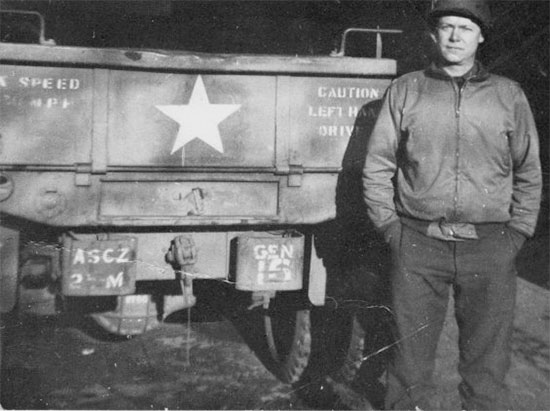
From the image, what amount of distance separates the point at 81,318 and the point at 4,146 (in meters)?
2.04

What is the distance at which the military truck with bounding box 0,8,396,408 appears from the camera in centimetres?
279

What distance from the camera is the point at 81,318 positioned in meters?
4.46

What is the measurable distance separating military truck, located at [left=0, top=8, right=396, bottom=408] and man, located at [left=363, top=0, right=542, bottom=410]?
38cm

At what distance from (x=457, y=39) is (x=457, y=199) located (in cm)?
72

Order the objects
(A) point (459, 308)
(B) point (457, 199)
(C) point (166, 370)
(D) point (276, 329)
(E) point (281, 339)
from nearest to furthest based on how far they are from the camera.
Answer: (B) point (457, 199) < (A) point (459, 308) < (C) point (166, 370) < (E) point (281, 339) < (D) point (276, 329)

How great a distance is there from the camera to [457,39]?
270 cm

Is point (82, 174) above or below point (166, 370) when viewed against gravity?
above

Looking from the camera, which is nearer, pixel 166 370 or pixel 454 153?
pixel 454 153

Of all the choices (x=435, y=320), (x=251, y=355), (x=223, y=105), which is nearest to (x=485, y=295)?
(x=435, y=320)

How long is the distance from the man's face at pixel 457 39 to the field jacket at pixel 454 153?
0.25ft

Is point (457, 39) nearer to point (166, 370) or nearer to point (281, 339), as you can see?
point (281, 339)

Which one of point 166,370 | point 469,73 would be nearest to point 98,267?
point 166,370

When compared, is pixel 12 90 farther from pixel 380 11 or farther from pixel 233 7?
pixel 380 11

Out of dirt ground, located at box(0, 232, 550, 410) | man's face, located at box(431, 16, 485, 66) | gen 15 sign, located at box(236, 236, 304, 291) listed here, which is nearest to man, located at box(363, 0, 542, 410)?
man's face, located at box(431, 16, 485, 66)
